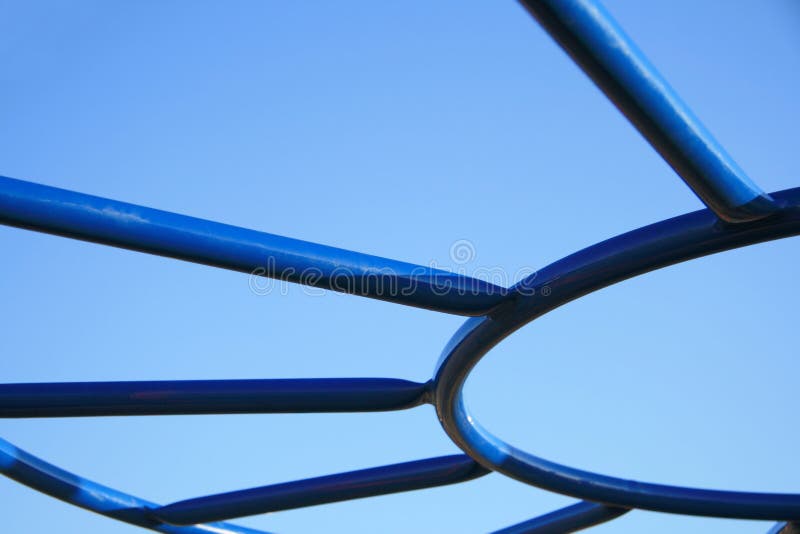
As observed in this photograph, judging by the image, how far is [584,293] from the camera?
1012 cm

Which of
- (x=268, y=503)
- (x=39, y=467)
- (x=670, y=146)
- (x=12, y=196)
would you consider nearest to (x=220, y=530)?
(x=268, y=503)

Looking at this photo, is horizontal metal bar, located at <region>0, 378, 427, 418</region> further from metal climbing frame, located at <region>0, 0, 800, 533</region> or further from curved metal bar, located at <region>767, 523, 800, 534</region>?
curved metal bar, located at <region>767, 523, 800, 534</region>

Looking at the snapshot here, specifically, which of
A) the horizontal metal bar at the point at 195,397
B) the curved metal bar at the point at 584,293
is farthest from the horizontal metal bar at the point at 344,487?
the horizontal metal bar at the point at 195,397

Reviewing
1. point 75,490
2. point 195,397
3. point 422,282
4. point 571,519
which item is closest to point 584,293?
point 422,282

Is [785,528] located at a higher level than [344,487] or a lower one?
lower

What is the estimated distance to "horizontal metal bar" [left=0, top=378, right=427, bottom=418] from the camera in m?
11.8

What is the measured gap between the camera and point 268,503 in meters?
14.8

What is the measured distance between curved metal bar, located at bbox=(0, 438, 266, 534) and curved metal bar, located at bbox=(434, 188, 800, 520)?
5.35 meters

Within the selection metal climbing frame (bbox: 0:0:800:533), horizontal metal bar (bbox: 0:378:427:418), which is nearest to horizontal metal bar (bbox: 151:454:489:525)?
metal climbing frame (bbox: 0:0:800:533)

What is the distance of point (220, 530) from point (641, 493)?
275 inches

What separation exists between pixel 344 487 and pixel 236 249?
6.60 metres

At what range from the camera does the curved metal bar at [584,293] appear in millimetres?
9320

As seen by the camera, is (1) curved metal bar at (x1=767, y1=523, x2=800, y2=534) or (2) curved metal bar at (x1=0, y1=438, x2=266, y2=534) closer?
(2) curved metal bar at (x1=0, y1=438, x2=266, y2=534)

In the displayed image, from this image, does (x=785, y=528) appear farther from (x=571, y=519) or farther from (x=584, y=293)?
(x=584, y=293)
